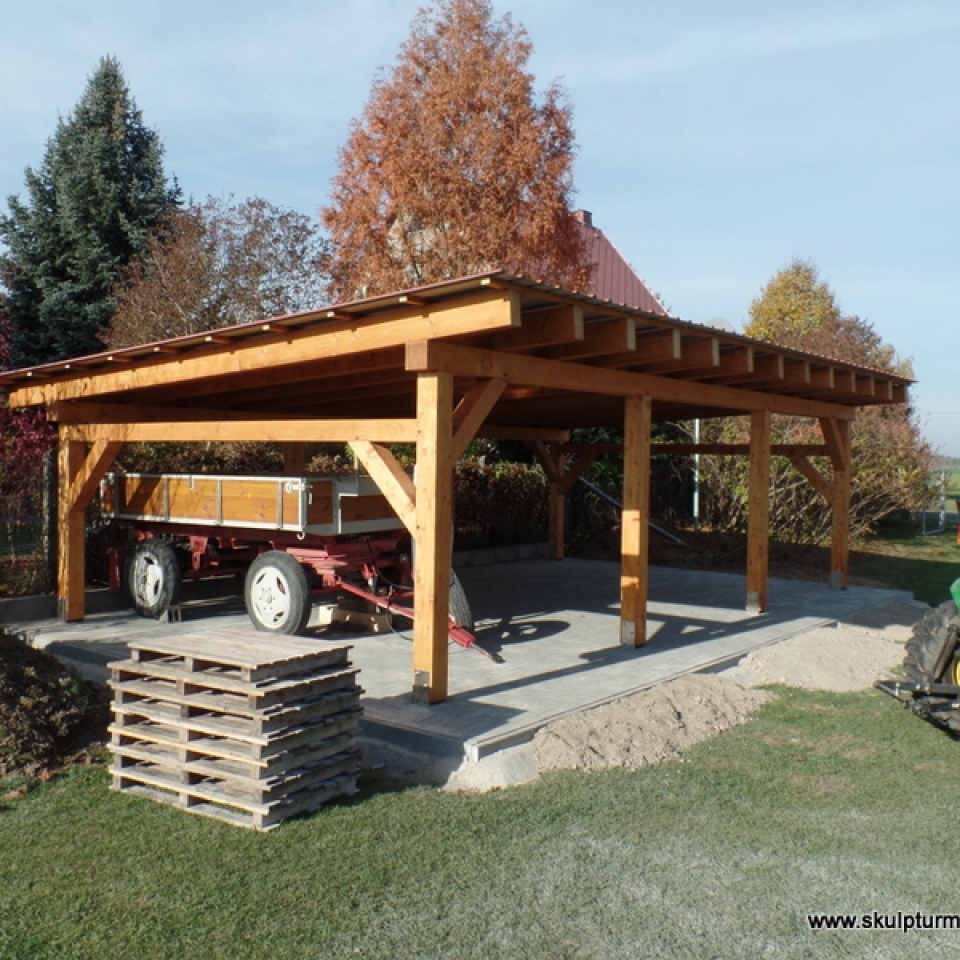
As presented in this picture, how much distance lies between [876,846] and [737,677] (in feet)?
11.3

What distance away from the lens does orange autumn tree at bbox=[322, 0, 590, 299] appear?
55.8 ft

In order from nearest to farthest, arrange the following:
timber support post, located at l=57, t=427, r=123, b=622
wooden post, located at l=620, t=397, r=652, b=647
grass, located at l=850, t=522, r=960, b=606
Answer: wooden post, located at l=620, t=397, r=652, b=647 < timber support post, located at l=57, t=427, r=123, b=622 < grass, located at l=850, t=522, r=960, b=606

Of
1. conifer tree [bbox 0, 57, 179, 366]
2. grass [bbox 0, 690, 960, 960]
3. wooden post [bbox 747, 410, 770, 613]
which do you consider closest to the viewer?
grass [bbox 0, 690, 960, 960]

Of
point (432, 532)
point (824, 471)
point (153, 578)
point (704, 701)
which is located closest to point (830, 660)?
point (704, 701)

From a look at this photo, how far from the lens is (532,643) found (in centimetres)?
858

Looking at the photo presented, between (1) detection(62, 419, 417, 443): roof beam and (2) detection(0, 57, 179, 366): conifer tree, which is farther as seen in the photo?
(2) detection(0, 57, 179, 366): conifer tree

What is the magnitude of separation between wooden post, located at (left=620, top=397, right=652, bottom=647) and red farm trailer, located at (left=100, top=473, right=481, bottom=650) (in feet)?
4.74

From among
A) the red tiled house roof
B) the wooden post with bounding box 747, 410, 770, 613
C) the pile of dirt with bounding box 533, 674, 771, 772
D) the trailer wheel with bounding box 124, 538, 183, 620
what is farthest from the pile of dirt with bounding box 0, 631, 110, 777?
the red tiled house roof

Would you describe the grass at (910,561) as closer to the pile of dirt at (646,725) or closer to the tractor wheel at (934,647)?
the tractor wheel at (934,647)

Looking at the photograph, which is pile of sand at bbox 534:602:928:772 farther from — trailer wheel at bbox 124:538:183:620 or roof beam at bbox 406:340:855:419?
trailer wheel at bbox 124:538:183:620

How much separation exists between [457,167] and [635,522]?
1104 centimetres

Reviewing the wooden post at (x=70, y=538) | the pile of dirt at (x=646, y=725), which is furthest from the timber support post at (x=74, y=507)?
the pile of dirt at (x=646, y=725)

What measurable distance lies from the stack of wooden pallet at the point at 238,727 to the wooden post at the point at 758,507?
644 cm

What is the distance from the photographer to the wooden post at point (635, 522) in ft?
26.5
